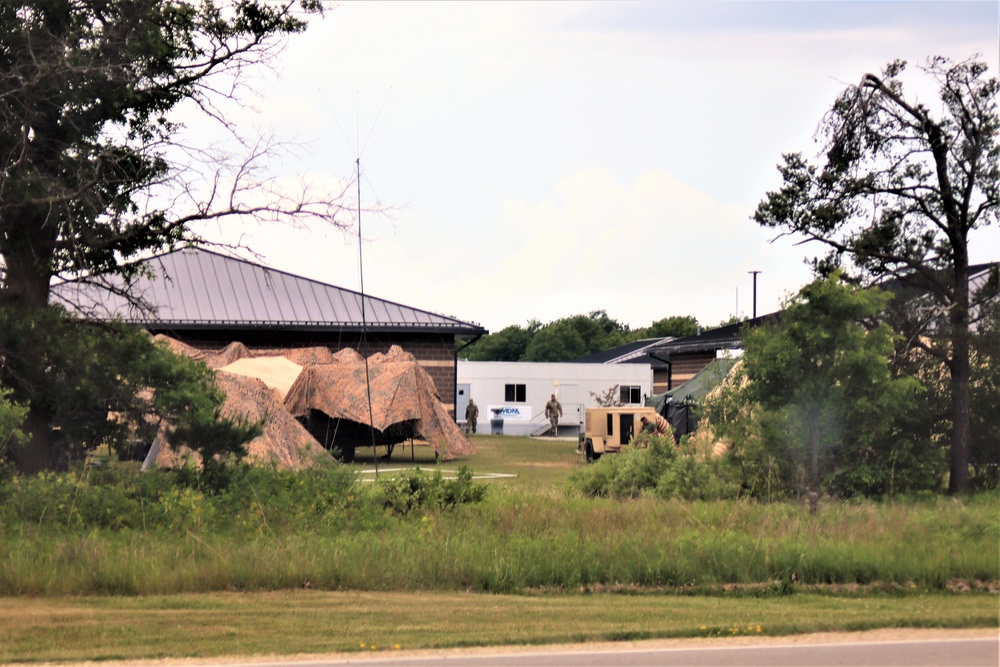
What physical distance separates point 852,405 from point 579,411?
4298 cm

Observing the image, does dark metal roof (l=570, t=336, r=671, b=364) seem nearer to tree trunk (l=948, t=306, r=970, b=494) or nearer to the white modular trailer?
the white modular trailer

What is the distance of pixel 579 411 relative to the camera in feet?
198

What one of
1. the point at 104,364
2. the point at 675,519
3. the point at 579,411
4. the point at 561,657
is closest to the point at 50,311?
the point at 104,364

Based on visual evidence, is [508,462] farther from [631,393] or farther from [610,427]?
[631,393]

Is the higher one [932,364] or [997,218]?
[997,218]

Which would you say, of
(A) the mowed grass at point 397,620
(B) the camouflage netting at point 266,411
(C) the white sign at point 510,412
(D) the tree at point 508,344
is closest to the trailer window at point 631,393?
(C) the white sign at point 510,412

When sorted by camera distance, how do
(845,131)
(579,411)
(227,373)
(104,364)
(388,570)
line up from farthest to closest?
(579,411)
(227,373)
(845,131)
(104,364)
(388,570)

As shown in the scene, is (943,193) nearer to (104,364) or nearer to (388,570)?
(388,570)

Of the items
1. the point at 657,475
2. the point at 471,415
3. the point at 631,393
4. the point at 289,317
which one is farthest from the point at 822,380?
the point at 631,393

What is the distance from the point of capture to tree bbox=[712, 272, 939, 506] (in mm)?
17172

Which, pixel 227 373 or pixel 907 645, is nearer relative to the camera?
pixel 907 645

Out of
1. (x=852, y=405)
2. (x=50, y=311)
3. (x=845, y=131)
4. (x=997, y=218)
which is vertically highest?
(x=845, y=131)

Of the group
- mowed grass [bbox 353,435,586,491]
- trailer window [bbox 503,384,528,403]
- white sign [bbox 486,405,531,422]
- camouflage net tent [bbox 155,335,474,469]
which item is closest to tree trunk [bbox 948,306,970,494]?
mowed grass [bbox 353,435,586,491]

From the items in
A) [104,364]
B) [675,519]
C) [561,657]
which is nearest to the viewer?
[561,657]
